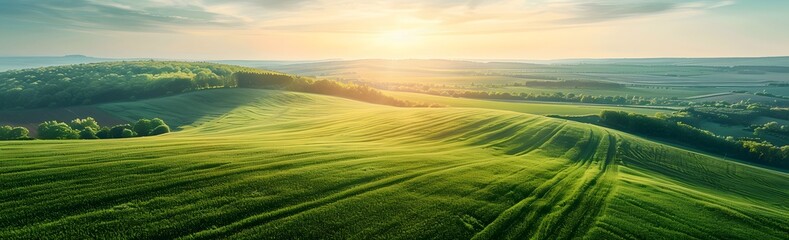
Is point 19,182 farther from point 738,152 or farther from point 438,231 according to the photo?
point 738,152

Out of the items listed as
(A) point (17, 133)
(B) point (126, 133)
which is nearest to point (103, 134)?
(B) point (126, 133)

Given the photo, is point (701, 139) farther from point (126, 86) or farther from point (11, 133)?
point (126, 86)

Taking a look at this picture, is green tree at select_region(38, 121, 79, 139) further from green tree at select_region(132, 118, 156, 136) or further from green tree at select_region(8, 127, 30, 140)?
green tree at select_region(132, 118, 156, 136)

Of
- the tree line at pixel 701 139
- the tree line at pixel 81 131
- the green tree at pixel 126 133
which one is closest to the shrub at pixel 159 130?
the tree line at pixel 81 131

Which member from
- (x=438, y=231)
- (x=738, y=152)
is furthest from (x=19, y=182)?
(x=738, y=152)

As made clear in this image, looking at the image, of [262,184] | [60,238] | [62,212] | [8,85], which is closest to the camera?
[60,238]

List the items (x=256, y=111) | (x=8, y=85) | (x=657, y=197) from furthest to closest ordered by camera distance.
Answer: (x=8, y=85) → (x=256, y=111) → (x=657, y=197)
